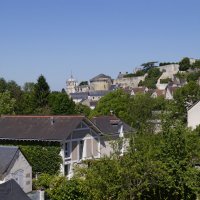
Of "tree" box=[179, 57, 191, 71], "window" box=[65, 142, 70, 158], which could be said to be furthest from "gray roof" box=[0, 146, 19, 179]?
"tree" box=[179, 57, 191, 71]

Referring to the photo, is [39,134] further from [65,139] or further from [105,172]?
[105,172]

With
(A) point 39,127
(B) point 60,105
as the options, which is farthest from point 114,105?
(A) point 39,127

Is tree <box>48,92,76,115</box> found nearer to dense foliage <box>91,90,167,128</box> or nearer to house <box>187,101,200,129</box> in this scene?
dense foliage <box>91,90,167,128</box>

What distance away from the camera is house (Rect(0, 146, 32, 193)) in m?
26.9

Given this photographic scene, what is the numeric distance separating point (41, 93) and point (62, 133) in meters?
37.7

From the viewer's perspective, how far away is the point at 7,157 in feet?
90.2

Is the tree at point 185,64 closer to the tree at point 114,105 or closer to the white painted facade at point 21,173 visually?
the tree at point 114,105

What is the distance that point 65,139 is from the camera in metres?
32.6

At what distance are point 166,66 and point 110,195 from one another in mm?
124595

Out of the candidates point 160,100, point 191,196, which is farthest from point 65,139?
point 160,100

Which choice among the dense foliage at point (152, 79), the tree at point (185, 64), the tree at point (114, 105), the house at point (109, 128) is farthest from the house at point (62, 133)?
the tree at point (185, 64)

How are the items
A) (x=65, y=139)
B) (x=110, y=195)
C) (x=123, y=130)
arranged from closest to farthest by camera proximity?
(x=110, y=195)
(x=65, y=139)
(x=123, y=130)

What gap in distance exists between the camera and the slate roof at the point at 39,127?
33.1 m

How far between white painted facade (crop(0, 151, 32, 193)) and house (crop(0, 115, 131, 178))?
4387mm
